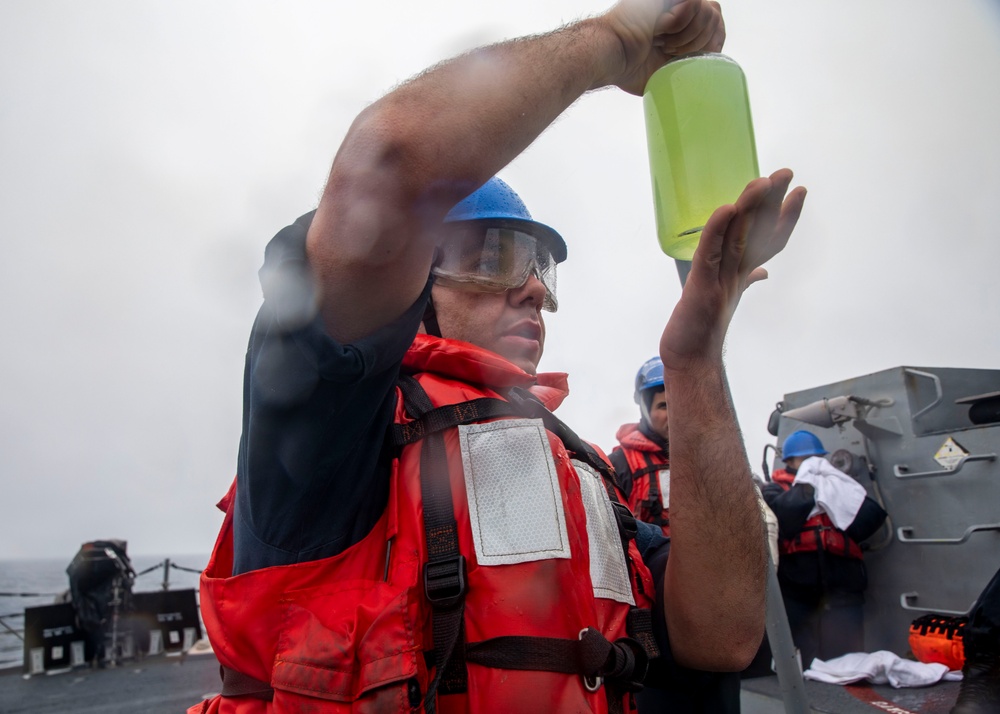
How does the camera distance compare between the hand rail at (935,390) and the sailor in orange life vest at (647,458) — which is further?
the hand rail at (935,390)

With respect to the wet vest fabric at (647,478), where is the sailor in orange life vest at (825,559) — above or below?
below

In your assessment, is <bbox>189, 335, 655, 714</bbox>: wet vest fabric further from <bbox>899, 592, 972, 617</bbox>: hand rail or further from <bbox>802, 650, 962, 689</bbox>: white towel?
<bbox>899, 592, 972, 617</bbox>: hand rail

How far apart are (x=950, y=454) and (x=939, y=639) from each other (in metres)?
1.52

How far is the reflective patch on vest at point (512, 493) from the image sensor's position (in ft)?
4.40

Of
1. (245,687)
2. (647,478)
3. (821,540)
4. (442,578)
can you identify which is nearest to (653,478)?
(647,478)

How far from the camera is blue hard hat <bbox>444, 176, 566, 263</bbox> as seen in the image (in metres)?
2.10

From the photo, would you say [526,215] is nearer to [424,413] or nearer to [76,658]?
[424,413]

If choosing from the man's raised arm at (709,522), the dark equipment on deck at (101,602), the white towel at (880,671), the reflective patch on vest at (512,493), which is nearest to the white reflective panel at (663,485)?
the white towel at (880,671)

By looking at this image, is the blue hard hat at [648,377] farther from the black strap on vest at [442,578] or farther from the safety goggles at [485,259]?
the black strap on vest at [442,578]

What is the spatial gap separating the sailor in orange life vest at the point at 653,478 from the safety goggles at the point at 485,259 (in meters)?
1.07

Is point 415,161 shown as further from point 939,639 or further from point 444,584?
point 939,639

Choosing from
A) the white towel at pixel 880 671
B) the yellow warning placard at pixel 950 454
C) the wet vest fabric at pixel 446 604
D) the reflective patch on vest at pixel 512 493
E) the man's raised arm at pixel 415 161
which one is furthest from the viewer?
the yellow warning placard at pixel 950 454

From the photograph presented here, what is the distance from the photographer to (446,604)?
1262mm

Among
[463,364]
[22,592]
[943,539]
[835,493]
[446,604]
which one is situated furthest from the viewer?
[22,592]
